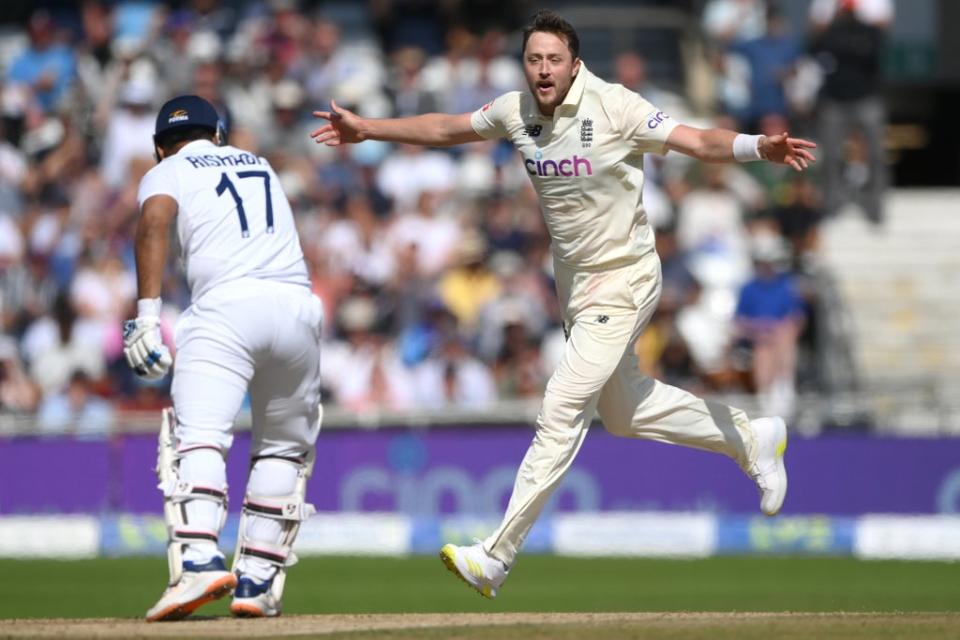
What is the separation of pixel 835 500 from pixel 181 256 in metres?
7.50

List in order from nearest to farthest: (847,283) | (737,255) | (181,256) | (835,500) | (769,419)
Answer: (181,256), (769,419), (835,500), (737,255), (847,283)

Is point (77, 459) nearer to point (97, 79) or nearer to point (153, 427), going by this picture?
point (153, 427)

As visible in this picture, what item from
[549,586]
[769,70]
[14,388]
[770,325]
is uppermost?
[769,70]

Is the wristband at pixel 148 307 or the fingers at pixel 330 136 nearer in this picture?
the wristband at pixel 148 307

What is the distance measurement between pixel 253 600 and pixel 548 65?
2.61 meters

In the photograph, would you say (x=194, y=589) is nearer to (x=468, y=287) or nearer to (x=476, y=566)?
(x=476, y=566)

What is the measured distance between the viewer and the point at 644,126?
24.7 ft

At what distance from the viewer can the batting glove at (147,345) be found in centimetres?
734

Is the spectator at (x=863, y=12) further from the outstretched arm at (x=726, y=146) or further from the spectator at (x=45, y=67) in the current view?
the outstretched arm at (x=726, y=146)

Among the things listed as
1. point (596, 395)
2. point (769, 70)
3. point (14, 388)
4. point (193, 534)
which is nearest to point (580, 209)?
point (596, 395)

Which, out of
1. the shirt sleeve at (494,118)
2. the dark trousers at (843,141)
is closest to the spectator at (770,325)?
the dark trousers at (843,141)

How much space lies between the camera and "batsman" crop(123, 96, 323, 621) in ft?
24.1

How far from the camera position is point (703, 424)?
8.09 m

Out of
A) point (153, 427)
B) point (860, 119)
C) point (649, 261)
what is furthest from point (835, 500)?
point (649, 261)
